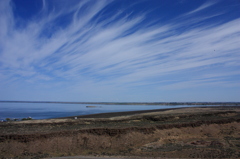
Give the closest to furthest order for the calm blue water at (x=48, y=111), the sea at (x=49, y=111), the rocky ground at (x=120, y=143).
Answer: the rocky ground at (x=120, y=143), the sea at (x=49, y=111), the calm blue water at (x=48, y=111)

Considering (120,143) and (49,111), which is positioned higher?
(49,111)

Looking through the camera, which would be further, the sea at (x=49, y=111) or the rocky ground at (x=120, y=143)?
the sea at (x=49, y=111)

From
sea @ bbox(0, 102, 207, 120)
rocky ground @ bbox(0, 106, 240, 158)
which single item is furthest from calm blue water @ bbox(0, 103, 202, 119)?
rocky ground @ bbox(0, 106, 240, 158)

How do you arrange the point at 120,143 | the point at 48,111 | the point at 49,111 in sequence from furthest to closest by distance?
1. the point at 48,111
2. the point at 49,111
3. the point at 120,143

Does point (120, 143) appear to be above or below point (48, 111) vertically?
below

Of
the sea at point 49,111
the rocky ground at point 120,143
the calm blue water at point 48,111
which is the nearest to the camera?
the rocky ground at point 120,143

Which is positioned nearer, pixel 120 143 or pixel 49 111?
pixel 120 143

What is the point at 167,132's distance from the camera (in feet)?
74.3

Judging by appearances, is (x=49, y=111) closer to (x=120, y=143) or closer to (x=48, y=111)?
(x=48, y=111)

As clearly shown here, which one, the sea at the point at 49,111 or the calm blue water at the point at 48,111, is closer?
the sea at the point at 49,111

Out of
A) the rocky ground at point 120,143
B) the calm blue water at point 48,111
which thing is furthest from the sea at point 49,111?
the rocky ground at point 120,143

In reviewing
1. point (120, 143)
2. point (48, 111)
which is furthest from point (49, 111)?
point (120, 143)

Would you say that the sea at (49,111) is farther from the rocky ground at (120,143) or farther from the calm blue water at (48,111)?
the rocky ground at (120,143)

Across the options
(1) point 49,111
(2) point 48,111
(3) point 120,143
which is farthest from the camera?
(2) point 48,111
